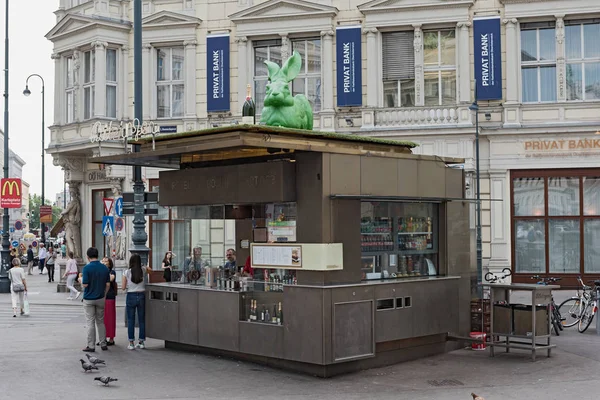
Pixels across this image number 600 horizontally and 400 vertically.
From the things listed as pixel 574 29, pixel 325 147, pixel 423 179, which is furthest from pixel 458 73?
pixel 325 147

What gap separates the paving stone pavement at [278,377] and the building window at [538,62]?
13952mm

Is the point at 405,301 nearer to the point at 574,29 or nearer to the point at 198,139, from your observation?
the point at 198,139

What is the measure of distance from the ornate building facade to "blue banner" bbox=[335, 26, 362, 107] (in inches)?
11.2

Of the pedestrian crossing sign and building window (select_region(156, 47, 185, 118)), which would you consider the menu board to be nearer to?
the pedestrian crossing sign

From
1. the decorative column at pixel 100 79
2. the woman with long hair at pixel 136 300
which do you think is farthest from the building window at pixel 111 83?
the woman with long hair at pixel 136 300

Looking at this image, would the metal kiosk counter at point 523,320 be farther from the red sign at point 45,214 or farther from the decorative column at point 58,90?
the red sign at point 45,214

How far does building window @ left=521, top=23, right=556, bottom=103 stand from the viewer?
28.2 metres

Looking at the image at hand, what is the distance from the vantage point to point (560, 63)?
27.9 metres

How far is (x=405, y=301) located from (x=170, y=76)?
20282 millimetres

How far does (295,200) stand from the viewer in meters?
12.9

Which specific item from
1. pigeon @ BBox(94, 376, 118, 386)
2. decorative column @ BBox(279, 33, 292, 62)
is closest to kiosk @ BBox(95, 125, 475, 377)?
pigeon @ BBox(94, 376, 118, 386)

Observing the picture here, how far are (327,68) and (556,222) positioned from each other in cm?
932

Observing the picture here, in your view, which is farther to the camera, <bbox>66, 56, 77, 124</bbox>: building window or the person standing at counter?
<bbox>66, 56, 77, 124</bbox>: building window

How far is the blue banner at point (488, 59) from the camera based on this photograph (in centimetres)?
2797
